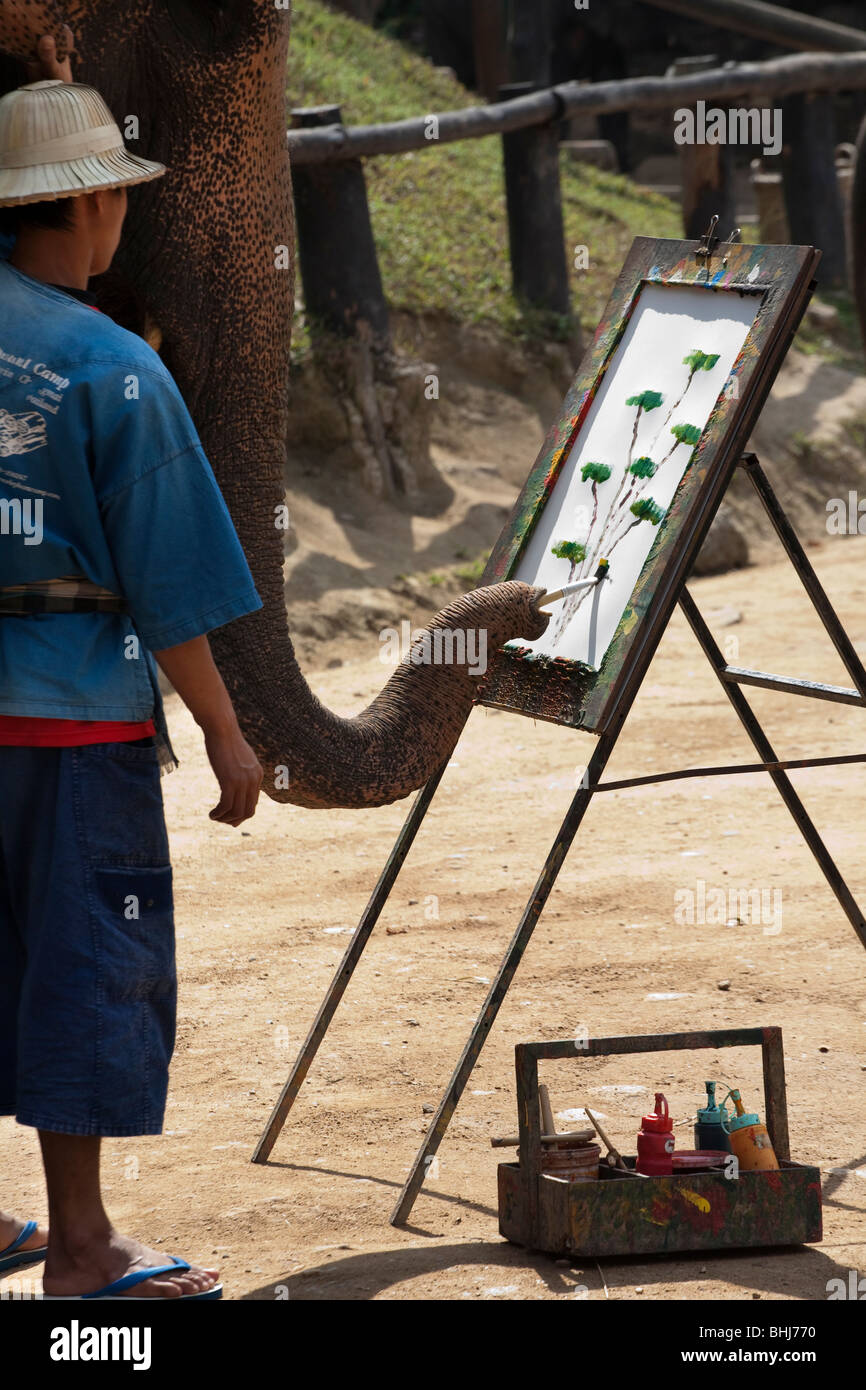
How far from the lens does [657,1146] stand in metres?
3.08

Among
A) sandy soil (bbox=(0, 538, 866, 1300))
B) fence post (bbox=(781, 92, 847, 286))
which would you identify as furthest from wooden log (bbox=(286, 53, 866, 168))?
sandy soil (bbox=(0, 538, 866, 1300))

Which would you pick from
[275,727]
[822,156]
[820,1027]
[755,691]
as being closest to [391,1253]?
[275,727]

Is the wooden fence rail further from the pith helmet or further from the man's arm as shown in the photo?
the man's arm

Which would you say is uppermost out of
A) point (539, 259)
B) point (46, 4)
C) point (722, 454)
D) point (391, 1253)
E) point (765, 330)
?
point (539, 259)

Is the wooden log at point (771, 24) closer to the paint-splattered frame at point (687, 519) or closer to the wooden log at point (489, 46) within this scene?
the wooden log at point (489, 46)

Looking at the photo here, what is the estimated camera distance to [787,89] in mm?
13305

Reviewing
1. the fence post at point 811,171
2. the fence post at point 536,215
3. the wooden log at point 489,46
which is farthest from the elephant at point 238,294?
the wooden log at point 489,46

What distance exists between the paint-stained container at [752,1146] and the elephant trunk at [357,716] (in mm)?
876

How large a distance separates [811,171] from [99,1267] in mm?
13427

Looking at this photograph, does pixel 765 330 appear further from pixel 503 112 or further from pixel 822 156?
pixel 822 156

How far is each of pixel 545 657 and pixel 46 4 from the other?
4.99 ft

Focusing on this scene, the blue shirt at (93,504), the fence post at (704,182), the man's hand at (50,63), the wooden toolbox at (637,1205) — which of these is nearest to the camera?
the blue shirt at (93,504)

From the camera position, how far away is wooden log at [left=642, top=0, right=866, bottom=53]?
43.1 feet

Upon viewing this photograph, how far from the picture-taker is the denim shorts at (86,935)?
8.47ft
